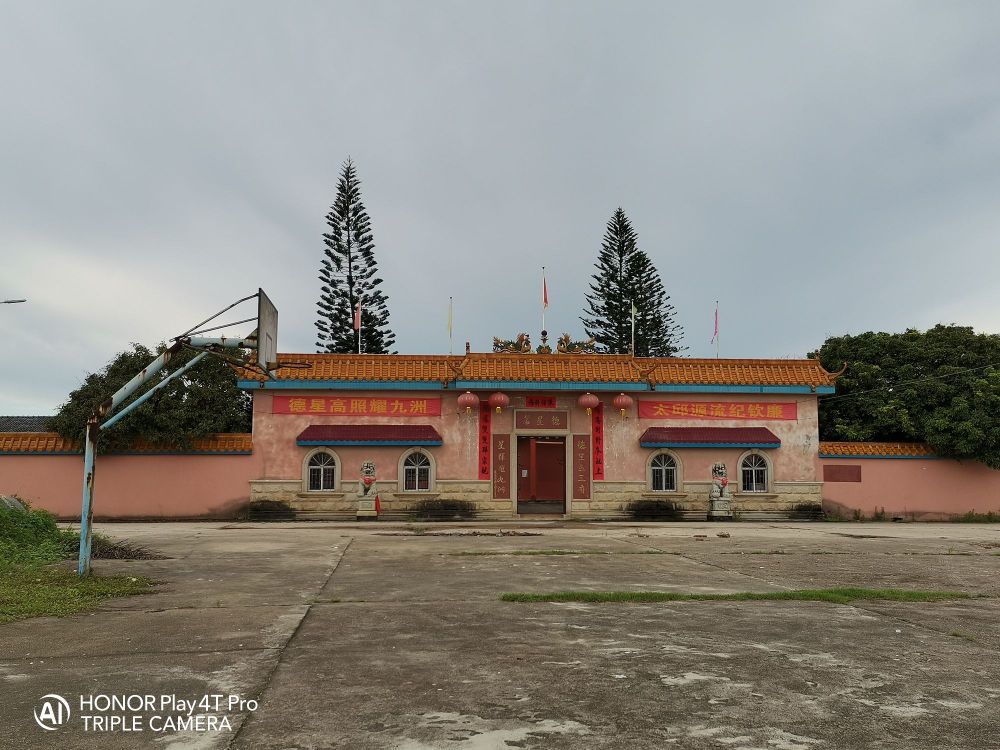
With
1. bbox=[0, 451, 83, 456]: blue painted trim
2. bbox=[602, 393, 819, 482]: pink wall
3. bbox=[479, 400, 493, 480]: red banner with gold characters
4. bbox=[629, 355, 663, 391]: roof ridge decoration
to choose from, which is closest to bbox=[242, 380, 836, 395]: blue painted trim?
bbox=[629, 355, 663, 391]: roof ridge decoration

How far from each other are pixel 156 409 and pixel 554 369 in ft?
30.7

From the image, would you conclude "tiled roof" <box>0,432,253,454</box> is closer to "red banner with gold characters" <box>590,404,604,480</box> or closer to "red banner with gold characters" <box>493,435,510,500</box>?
"red banner with gold characters" <box>493,435,510,500</box>

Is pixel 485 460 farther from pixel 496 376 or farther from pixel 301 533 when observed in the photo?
pixel 301 533

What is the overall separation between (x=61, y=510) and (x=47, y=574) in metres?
11.0

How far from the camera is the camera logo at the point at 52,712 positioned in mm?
3185

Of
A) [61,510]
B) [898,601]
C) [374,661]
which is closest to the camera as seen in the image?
[374,661]

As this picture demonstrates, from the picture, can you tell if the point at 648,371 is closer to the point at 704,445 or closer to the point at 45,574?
the point at 704,445

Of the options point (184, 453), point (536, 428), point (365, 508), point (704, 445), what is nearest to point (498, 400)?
point (536, 428)

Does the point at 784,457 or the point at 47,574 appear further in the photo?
the point at 784,457

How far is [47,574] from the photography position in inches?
289

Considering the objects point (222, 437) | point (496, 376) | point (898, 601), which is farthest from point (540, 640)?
point (222, 437)

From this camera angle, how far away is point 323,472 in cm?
1769

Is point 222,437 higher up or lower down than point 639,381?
lower down

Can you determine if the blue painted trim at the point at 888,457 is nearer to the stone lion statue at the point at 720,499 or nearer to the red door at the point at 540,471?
the stone lion statue at the point at 720,499
